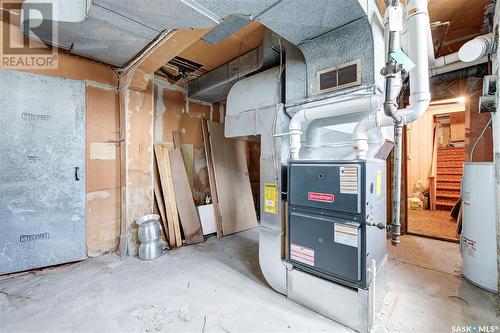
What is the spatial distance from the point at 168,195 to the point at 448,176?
645 centimetres

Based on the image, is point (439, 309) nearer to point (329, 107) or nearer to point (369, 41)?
point (329, 107)

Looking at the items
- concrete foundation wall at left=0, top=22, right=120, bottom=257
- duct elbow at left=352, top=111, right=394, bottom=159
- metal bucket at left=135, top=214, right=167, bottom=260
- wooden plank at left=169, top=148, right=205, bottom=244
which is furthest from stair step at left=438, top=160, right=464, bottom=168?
concrete foundation wall at left=0, top=22, right=120, bottom=257

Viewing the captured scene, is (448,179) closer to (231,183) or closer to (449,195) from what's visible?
(449,195)

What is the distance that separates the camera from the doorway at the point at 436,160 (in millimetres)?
5265

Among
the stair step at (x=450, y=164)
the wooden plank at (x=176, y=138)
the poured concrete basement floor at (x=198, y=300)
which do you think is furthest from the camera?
the stair step at (x=450, y=164)

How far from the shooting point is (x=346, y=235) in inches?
61.4

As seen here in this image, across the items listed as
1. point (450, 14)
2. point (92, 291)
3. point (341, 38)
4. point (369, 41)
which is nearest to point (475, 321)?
point (369, 41)

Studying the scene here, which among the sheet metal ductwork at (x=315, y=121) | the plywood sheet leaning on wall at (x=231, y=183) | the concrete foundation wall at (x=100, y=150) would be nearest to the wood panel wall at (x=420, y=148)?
the plywood sheet leaning on wall at (x=231, y=183)

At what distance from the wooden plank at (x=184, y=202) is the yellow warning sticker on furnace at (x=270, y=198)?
1638mm

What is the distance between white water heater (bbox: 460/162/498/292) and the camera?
6.47 feet

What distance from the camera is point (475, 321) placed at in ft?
5.33

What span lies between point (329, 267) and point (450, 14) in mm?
2771

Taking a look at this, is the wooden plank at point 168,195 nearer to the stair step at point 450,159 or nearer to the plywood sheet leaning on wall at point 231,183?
the plywood sheet leaning on wall at point 231,183

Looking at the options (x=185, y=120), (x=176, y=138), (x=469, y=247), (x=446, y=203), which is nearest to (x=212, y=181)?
(x=176, y=138)
